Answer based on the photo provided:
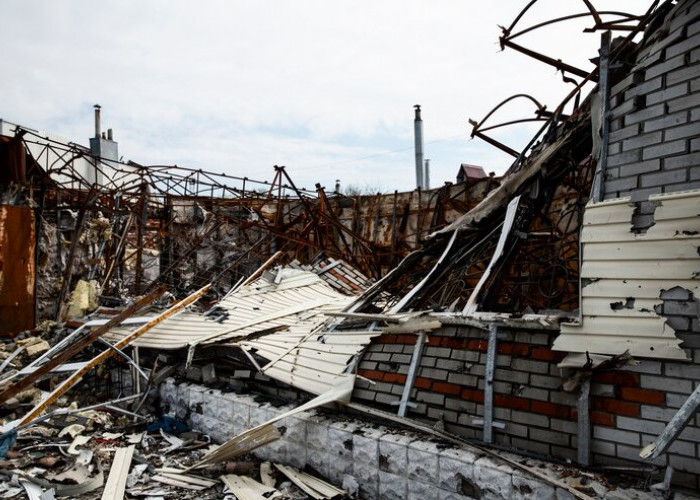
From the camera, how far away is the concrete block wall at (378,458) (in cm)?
353

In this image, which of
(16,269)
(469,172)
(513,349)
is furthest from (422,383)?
(469,172)

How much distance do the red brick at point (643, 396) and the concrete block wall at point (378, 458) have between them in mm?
823

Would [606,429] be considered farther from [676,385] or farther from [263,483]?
[263,483]

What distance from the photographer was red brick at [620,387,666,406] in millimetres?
3260

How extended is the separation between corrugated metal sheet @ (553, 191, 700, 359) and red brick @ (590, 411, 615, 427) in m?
0.45

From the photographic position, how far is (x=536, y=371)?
382cm

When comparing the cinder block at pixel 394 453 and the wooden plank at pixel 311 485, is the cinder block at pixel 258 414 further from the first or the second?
the cinder block at pixel 394 453

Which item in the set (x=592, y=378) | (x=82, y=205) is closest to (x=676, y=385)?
(x=592, y=378)

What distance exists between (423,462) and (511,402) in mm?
873

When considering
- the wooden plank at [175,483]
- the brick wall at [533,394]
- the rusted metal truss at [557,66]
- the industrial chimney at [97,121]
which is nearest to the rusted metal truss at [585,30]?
the rusted metal truss at [557,66]

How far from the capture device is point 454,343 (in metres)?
4.40

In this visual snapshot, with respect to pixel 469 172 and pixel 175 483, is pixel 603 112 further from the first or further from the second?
pixel 469 172

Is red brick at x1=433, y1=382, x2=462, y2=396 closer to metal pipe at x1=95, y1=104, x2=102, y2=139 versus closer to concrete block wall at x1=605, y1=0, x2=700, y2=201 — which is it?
concrete block wall at x1=605, y1=0, x2=700, y2=201

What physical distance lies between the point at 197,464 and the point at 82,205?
23.0 feet
